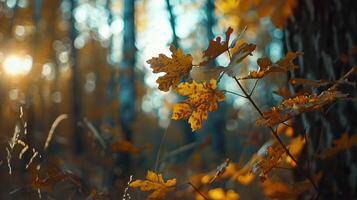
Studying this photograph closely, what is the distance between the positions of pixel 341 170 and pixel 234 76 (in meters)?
1.32

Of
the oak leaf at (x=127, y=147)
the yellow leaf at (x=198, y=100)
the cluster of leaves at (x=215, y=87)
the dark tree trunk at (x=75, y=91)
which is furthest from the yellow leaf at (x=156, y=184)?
the dark tree trunk at (x=75, y=91)

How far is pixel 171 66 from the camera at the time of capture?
53.3 inches

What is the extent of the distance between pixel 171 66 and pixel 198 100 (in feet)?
0.46

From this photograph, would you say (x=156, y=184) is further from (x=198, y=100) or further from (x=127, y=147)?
(x=127, y=147)

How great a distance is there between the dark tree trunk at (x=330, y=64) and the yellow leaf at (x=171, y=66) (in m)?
1.18

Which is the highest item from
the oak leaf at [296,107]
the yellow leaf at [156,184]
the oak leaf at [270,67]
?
the oak leaf at [270,67]

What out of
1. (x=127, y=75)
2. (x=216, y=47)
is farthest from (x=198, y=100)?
(x=127, y=75)

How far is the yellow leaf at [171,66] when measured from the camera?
1.34 meters

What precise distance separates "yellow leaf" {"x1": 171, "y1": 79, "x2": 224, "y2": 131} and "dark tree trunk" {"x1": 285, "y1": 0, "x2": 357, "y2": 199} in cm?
106

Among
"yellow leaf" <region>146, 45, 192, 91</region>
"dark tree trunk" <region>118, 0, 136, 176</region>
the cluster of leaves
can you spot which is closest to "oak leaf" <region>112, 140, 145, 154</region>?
the cluster of leaves

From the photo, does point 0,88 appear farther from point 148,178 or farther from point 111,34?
point 111,34

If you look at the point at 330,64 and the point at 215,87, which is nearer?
the point at 215,87

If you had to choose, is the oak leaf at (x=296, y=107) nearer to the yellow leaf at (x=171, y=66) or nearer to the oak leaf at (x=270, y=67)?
the oak leaf at (x=270, y=67)

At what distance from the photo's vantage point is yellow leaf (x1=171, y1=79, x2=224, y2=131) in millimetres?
1422
